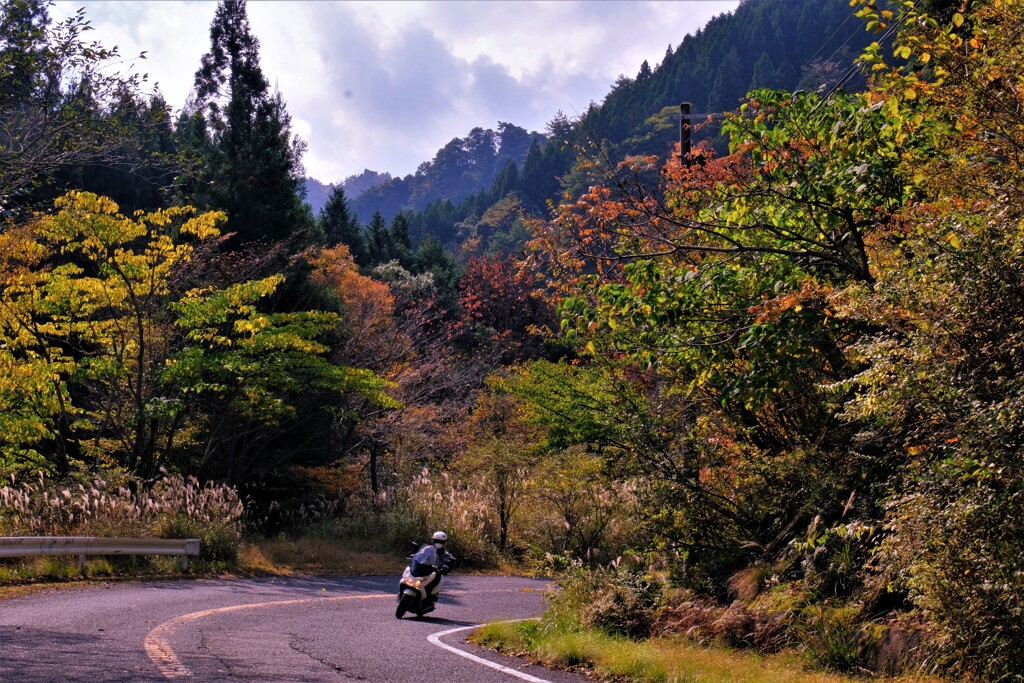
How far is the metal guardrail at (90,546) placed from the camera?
616 inches

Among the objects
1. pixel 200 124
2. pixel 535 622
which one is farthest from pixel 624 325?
pixel 200 124

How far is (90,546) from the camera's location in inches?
663

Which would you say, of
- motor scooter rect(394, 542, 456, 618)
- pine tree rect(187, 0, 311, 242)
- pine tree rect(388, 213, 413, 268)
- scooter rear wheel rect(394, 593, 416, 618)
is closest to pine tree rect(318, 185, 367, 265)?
pine tree rect(388, 213, 413, 268)

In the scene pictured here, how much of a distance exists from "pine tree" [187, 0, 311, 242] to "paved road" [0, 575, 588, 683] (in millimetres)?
18263

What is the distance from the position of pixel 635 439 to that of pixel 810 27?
5478 inches

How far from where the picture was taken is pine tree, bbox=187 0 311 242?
32.8m

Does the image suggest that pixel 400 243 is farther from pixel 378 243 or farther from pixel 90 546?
pixel 90 546

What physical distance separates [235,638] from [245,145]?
88.6ft

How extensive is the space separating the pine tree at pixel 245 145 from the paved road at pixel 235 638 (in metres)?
18.3

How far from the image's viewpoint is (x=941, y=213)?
26.9 ft

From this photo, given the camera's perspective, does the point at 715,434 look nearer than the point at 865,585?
No

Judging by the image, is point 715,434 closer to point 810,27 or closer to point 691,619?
point 691,619

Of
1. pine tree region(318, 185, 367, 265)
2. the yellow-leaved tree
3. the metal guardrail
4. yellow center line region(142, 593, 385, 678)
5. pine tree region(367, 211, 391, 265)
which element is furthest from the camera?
pine tree region(367, 211, 391, 265)

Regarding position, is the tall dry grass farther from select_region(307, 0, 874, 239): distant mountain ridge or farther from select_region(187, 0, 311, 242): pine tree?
select_region(307, 0, 874, 239): distant mountain ridge
